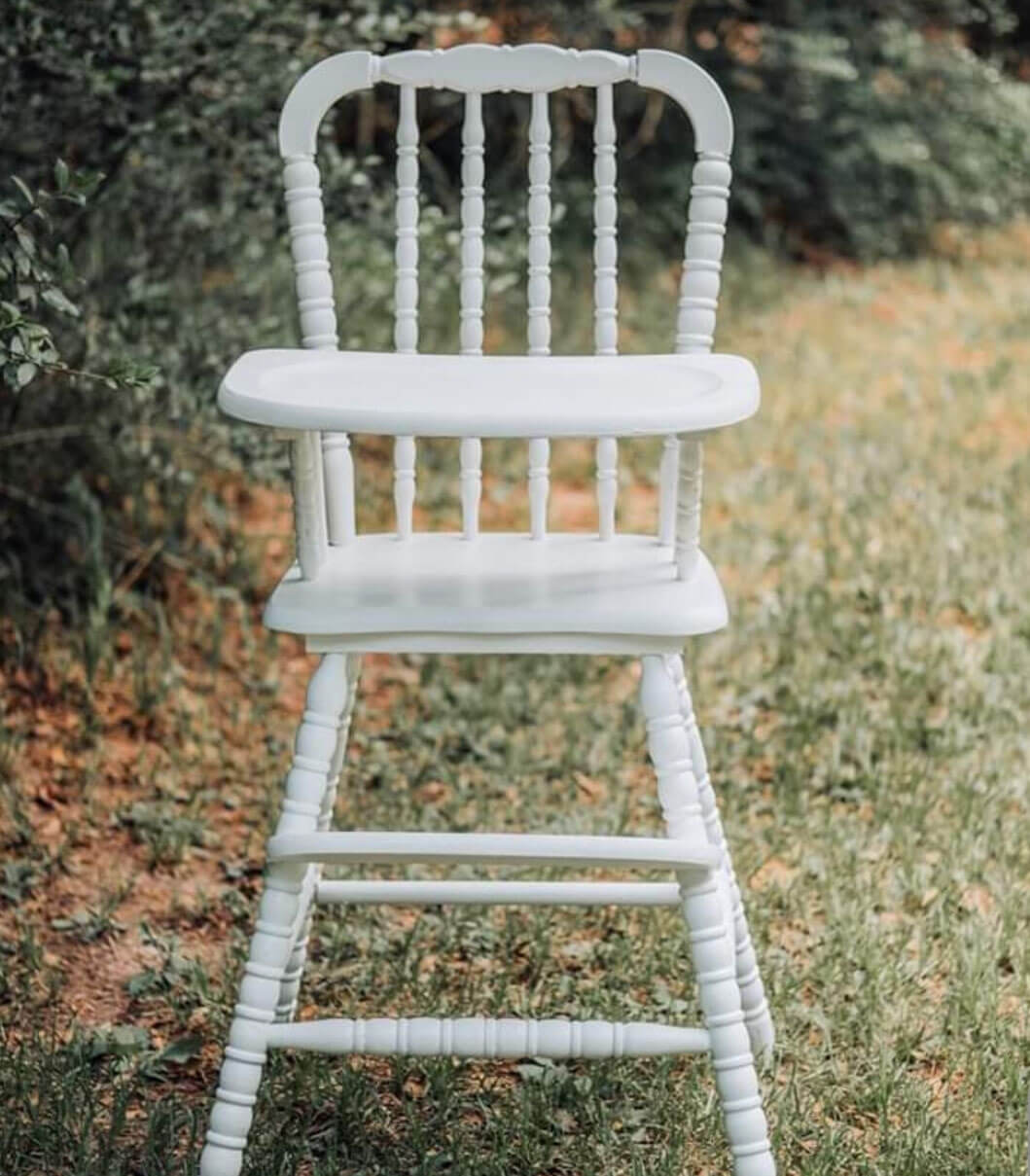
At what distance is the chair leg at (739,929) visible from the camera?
233cm

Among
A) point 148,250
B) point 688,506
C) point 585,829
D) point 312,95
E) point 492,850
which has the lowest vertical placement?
point 585,829

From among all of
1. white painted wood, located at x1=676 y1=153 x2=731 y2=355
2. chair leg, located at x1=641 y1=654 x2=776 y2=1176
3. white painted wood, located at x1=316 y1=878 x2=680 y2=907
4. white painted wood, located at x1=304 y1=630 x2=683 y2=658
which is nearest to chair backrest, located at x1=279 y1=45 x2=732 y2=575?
white painted wood, located at x1=676 y1=153 x2=731 y2=355

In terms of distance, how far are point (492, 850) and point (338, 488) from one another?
511mm

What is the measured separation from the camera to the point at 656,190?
255 inches

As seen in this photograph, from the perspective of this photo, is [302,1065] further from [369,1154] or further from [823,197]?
[823,197]

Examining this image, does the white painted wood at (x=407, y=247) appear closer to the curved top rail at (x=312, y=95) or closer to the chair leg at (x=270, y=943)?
the curved top rail at (x=312, y=95)

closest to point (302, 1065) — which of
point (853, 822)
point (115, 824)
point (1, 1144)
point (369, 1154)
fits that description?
point (369, 1154)

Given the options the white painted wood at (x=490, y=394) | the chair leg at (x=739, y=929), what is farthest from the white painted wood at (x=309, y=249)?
the chair leg at (x=739, y=929)

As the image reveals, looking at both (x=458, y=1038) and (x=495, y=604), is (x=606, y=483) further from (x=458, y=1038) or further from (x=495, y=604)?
(x=458, y=1038)

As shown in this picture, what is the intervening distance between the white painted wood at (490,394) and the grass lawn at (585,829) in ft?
2.80

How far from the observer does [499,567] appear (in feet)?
7.33

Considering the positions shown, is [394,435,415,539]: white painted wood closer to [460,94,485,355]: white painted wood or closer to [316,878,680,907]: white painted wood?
[460,94,485,355]: white painted wood

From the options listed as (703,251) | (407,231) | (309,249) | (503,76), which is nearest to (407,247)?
(407,231)

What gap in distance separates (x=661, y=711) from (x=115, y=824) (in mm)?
1277
